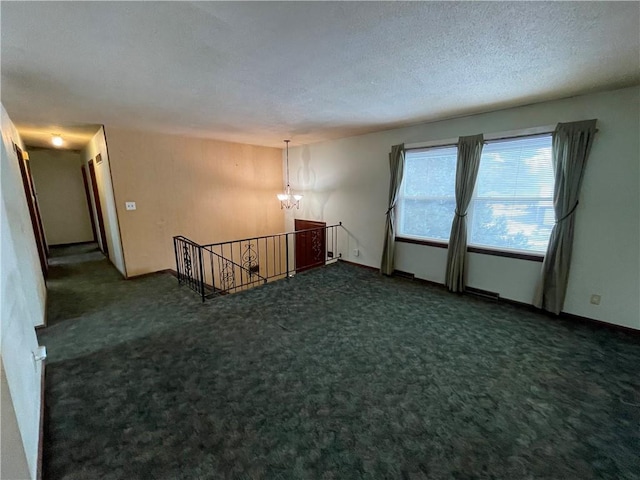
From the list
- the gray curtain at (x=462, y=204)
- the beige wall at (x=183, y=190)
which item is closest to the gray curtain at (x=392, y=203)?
the gray curtain at (x=462, y=204)

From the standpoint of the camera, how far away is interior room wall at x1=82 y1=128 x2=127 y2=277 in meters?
4.37

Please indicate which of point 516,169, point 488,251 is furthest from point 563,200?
point 488,251

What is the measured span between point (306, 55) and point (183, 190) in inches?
157

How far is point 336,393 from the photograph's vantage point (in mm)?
2033

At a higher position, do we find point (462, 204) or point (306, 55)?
point (306, 55)

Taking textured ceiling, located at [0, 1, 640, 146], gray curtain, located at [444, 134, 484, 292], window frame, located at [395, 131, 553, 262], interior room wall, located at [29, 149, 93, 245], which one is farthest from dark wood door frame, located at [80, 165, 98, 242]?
gray curtain, located at [444, 134, 484, 292]

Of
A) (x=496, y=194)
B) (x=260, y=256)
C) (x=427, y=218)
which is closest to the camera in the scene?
(x=496, y=194)

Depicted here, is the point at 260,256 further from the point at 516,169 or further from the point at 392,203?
the point at 516,169

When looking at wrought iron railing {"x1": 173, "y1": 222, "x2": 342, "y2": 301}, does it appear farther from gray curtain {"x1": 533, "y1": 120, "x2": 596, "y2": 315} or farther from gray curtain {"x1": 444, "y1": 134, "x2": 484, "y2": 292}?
gray curtain {"x1": 533, "y1": 120, "x2": 596, "y2": 315}

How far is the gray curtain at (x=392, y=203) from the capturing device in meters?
4.36

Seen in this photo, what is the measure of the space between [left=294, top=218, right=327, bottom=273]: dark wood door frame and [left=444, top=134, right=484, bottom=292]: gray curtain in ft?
8.51

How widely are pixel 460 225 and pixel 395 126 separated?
75.1 inches

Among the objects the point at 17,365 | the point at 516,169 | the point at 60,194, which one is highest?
the point at 516,169

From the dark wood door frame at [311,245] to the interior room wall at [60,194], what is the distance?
621cm
